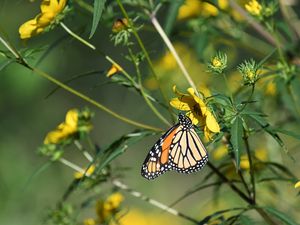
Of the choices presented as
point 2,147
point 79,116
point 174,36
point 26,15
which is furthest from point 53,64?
point 79,116

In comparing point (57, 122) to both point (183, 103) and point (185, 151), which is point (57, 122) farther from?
point (183, 103)

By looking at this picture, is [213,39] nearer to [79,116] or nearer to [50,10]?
[79,116]

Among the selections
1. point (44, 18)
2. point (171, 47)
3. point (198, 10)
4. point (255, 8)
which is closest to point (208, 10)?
point (198, 10)

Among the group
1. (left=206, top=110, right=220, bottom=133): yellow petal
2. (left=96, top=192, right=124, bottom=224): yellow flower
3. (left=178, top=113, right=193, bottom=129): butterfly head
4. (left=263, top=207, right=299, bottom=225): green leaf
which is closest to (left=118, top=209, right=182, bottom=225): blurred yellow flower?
(left=96, top=192, right=124, bottom=224): yellow flower

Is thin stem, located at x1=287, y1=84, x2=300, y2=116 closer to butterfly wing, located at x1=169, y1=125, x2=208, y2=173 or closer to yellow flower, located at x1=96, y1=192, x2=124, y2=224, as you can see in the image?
butterfly wing, located at x1=169, y1=125, x2=208, y2=173

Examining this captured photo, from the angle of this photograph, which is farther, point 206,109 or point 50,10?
point 50,10

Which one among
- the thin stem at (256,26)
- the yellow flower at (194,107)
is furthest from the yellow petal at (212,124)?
the thin stem at (256,26)
